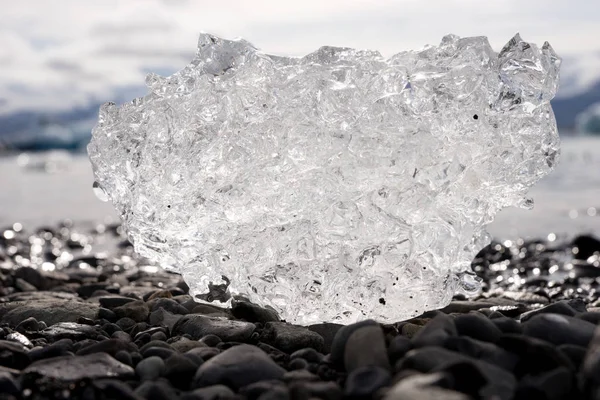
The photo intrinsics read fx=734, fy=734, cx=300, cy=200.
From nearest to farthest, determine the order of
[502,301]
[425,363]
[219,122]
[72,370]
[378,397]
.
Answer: [378,397]
[425,363]
[72,370]
[219,122]
[502,301]

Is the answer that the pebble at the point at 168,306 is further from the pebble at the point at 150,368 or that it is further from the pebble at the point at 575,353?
the pebble at the point at 575,353

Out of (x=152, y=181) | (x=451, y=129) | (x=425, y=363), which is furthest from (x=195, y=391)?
(x=451, y=129)

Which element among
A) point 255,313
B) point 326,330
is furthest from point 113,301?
point 326,330

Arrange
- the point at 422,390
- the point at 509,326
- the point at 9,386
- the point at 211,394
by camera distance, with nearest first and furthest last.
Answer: the point at 422,390 → the point at 211,394 → the point at 9,386 → the point at 509,326

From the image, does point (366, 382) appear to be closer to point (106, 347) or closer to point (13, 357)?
point (106, 347)

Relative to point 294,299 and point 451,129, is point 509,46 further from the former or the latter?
point 294,299

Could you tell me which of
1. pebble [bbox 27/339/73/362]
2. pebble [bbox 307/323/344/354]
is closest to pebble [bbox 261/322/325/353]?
pebble [bbox 307/323/344/354]
